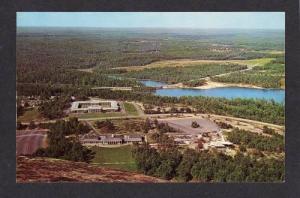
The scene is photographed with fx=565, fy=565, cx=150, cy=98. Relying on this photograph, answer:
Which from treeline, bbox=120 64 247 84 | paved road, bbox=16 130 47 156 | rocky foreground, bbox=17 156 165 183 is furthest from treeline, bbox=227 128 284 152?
paved road, bbox=16 130 47 156

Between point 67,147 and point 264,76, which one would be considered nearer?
point 67,147

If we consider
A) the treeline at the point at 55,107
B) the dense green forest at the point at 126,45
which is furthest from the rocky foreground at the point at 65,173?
the dense green forest at the point at 126,45

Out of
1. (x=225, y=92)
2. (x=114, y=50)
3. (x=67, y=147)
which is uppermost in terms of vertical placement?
(x=114, y=50)

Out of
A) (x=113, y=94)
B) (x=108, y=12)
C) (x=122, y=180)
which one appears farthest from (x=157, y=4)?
(x=122, y=180)

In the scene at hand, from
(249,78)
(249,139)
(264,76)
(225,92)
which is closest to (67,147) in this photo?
(225,92)

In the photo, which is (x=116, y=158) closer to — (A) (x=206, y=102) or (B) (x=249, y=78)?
(A) (x=206, y=102)
